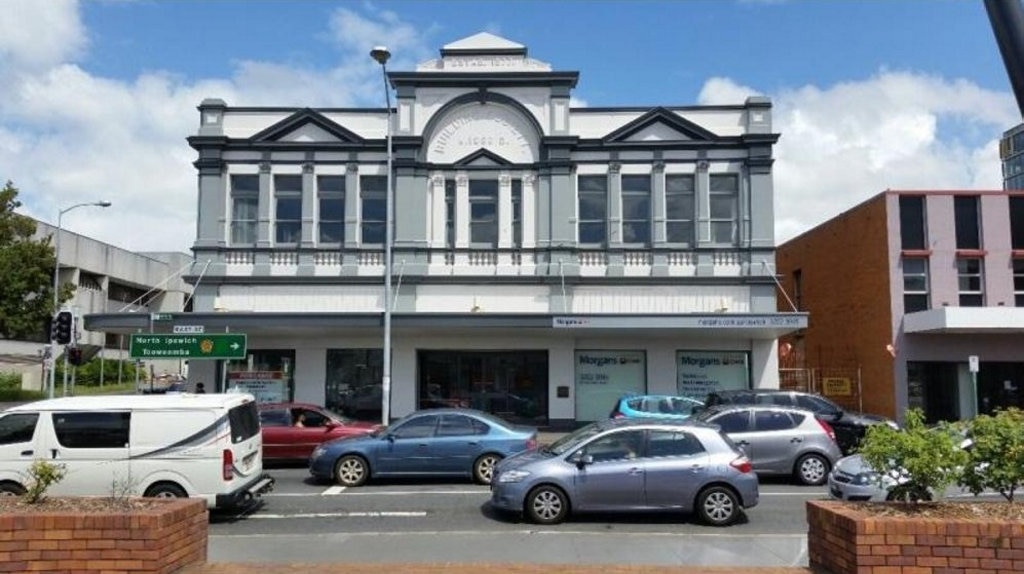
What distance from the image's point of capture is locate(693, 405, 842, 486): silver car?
608 inches

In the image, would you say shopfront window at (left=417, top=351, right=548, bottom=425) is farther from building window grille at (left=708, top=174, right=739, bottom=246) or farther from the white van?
the white van

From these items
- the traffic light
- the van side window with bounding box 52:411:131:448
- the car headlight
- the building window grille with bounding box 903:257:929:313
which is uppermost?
the building window grille with bounding box 903:257:929:313

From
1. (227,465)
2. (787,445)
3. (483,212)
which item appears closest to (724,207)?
(483,212)

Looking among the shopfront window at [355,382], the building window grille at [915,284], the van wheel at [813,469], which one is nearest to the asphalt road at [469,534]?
the van wheel at [813,469]

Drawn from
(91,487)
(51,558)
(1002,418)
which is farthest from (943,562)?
(91,487)

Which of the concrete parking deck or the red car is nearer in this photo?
the concrete parking deck

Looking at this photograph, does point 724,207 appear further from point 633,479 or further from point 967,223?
point 633,479

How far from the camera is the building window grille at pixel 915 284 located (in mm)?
29203

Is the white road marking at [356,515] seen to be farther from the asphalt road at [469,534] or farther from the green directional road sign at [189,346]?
the green directional road sign at [189,346]

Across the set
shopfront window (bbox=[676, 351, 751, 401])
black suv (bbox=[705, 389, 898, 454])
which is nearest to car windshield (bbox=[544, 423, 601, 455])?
black suv (bbox=[705, 389, 898, 454])

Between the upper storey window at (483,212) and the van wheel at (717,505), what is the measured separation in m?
15.3

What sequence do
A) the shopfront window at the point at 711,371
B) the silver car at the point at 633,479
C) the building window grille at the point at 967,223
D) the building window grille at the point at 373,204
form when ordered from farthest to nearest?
1. the building window grille at the point at 967,223
2. the building window grille at the point at 373,204
3. the shopfront window at the point at 711,371
4. the silver car at the point at 633,479

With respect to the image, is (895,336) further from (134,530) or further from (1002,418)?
(134,530)

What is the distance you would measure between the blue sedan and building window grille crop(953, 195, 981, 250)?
834 inches
